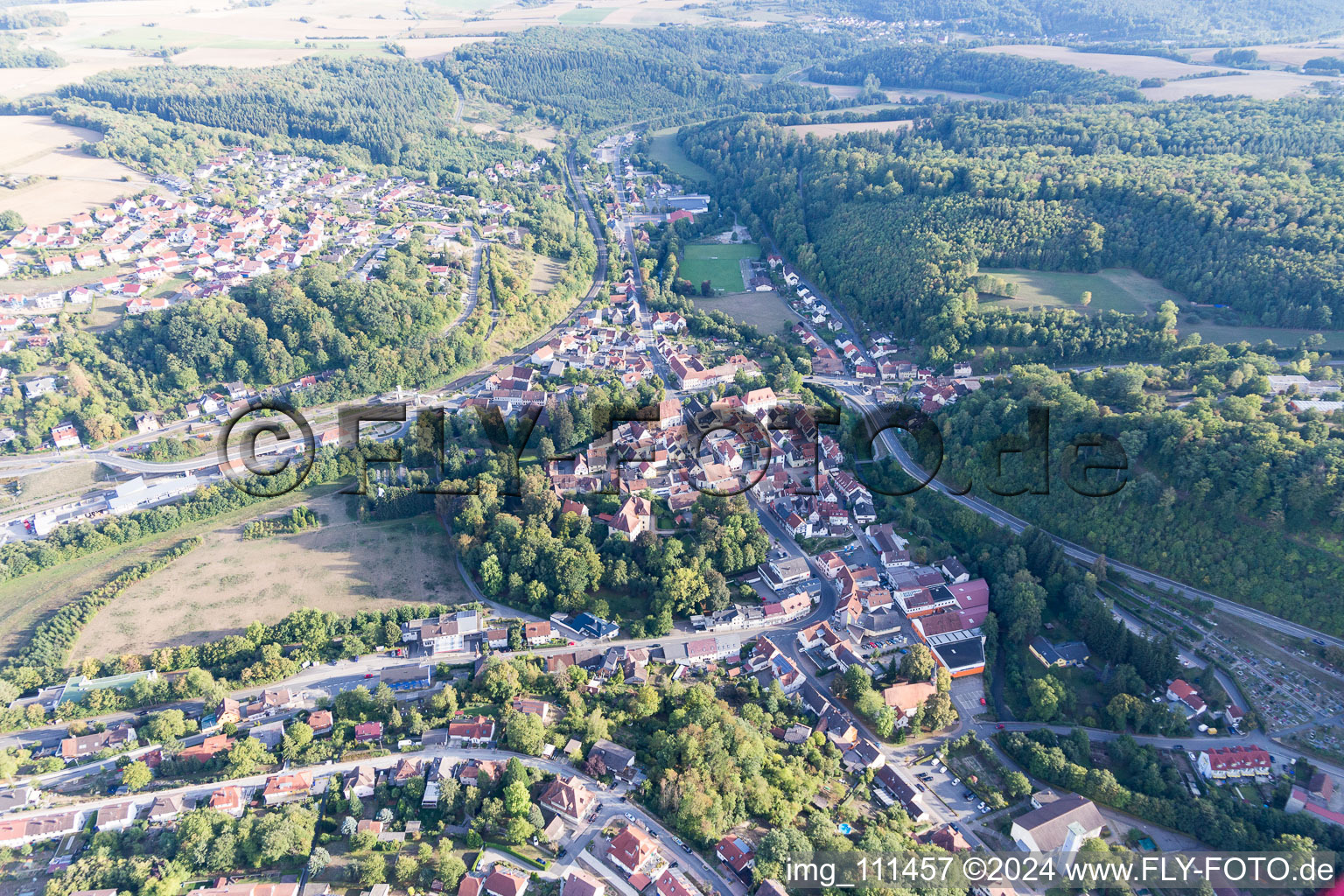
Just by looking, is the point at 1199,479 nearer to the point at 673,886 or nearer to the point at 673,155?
the point at 673,886

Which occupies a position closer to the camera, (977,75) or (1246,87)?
(1246,87)

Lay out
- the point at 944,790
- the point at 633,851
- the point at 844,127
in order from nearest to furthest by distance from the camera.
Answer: the point at 633,851
the point at 944,790
the point at 844,127

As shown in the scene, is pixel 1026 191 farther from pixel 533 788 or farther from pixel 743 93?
pixel 743 93

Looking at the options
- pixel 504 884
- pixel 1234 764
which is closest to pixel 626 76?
pixel 1234 764

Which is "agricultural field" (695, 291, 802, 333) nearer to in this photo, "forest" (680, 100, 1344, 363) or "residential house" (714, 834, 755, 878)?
"forest" (680, 100, 1344, 363)

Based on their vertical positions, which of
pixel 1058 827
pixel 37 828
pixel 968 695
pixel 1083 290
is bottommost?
pixel 968 695

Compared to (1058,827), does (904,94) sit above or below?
above

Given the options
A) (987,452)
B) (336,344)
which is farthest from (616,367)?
(987,452)
